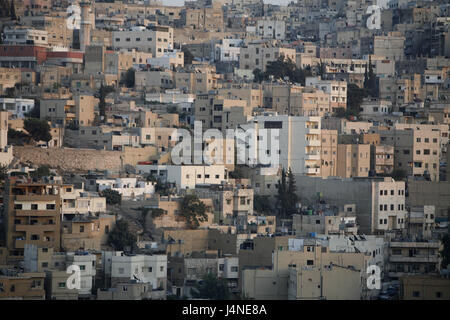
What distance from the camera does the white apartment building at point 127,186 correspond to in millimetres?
39562

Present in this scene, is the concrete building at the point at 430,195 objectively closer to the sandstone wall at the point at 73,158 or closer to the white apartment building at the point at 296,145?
the white apartment building at the point at 296,145

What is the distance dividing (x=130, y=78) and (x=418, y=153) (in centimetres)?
1225

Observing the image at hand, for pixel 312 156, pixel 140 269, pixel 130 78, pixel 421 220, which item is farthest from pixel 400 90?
pixel 140 269

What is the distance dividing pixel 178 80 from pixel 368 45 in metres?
13.4

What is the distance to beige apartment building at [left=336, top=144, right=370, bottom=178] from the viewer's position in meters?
44.3

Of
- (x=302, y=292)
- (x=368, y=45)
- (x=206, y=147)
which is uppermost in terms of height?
(x=368, y=45)

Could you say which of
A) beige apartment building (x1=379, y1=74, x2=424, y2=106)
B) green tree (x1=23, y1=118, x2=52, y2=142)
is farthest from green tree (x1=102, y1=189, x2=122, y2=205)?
beige apartment building (x1=379, y1=74, x2=424, y2=106)

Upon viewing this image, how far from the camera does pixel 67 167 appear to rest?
4172 centimetres

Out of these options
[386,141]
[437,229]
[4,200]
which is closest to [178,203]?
[4,200]

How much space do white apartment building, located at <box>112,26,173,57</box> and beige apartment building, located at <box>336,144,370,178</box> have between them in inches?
559

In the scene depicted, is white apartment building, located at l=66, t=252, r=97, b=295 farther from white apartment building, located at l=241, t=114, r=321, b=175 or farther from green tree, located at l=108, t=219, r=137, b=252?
white apartment building, located at l=241, t=114, r=321, b=175

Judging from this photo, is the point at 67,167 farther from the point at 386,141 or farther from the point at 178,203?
the point at 386,141

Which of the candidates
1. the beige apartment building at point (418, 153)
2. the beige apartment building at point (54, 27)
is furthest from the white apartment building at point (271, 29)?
the beige apartment building at point (418, 153)

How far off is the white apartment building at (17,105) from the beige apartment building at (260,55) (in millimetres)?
12655
